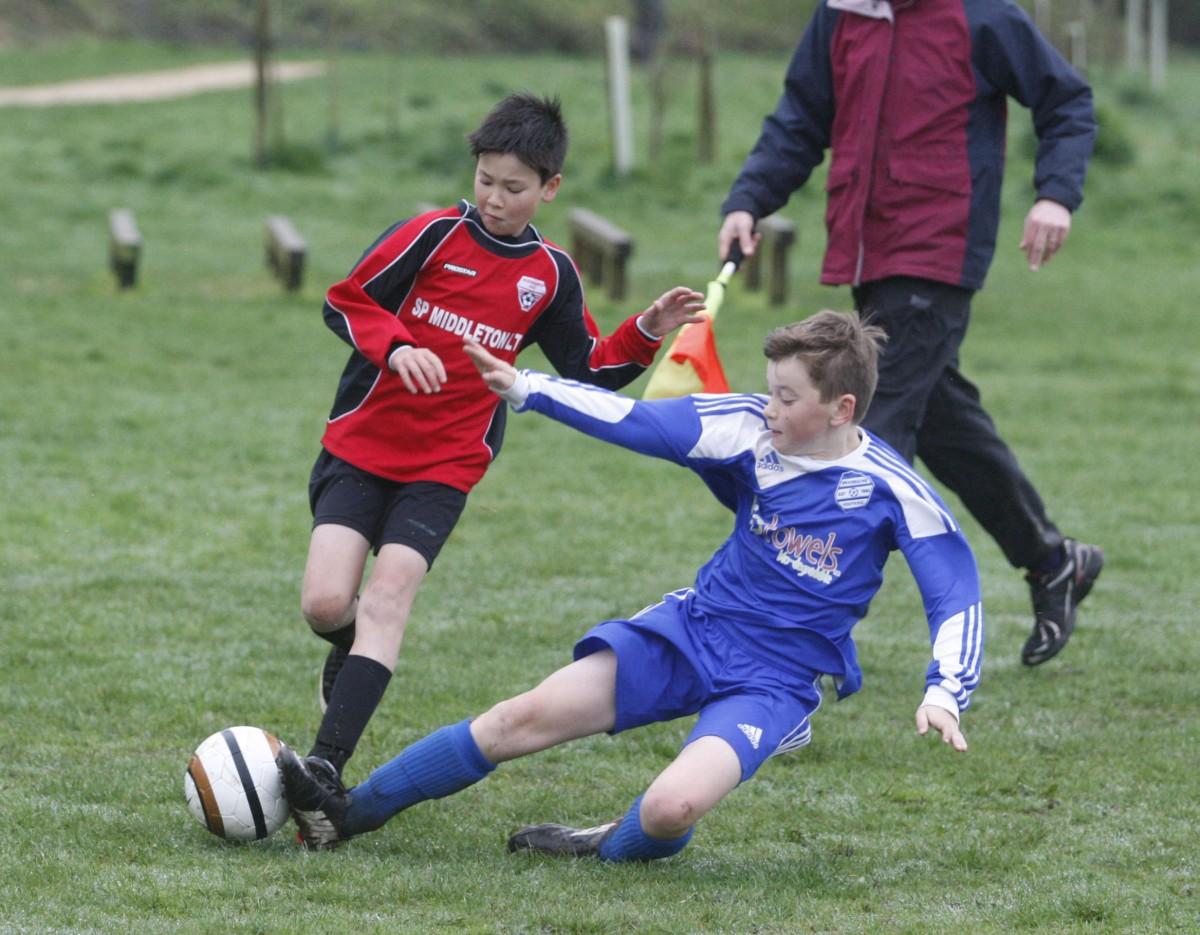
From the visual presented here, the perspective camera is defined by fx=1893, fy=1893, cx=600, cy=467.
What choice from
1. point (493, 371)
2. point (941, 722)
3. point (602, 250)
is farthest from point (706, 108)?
point (941, 722)

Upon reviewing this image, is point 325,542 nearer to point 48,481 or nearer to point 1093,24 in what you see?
point 48,481

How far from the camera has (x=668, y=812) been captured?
4.17 metres

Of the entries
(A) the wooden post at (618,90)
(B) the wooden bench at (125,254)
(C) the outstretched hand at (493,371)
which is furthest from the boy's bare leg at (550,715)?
(A) the wooden post at (618,90)

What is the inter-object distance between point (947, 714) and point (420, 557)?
1430 mm

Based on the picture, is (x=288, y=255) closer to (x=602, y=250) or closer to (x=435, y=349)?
(x=602, y=250)

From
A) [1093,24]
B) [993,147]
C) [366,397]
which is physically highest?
[993,147]

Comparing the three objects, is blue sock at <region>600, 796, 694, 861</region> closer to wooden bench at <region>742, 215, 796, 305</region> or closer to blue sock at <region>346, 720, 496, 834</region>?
blue sock at <region>346, 720, 496, 834</region>

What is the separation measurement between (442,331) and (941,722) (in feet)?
5.51

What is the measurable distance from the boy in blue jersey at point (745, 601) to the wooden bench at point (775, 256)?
33.1ft

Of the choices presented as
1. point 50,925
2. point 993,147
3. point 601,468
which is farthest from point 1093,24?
point 50,925

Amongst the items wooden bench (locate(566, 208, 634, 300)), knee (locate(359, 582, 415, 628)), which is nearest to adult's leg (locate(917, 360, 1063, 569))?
knee (locate(359, 582, 415, 628))

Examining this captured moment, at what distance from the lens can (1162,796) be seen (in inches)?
198

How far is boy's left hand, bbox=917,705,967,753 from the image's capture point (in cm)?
395

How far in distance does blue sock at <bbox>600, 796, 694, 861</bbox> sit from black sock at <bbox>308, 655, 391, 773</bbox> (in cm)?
66
